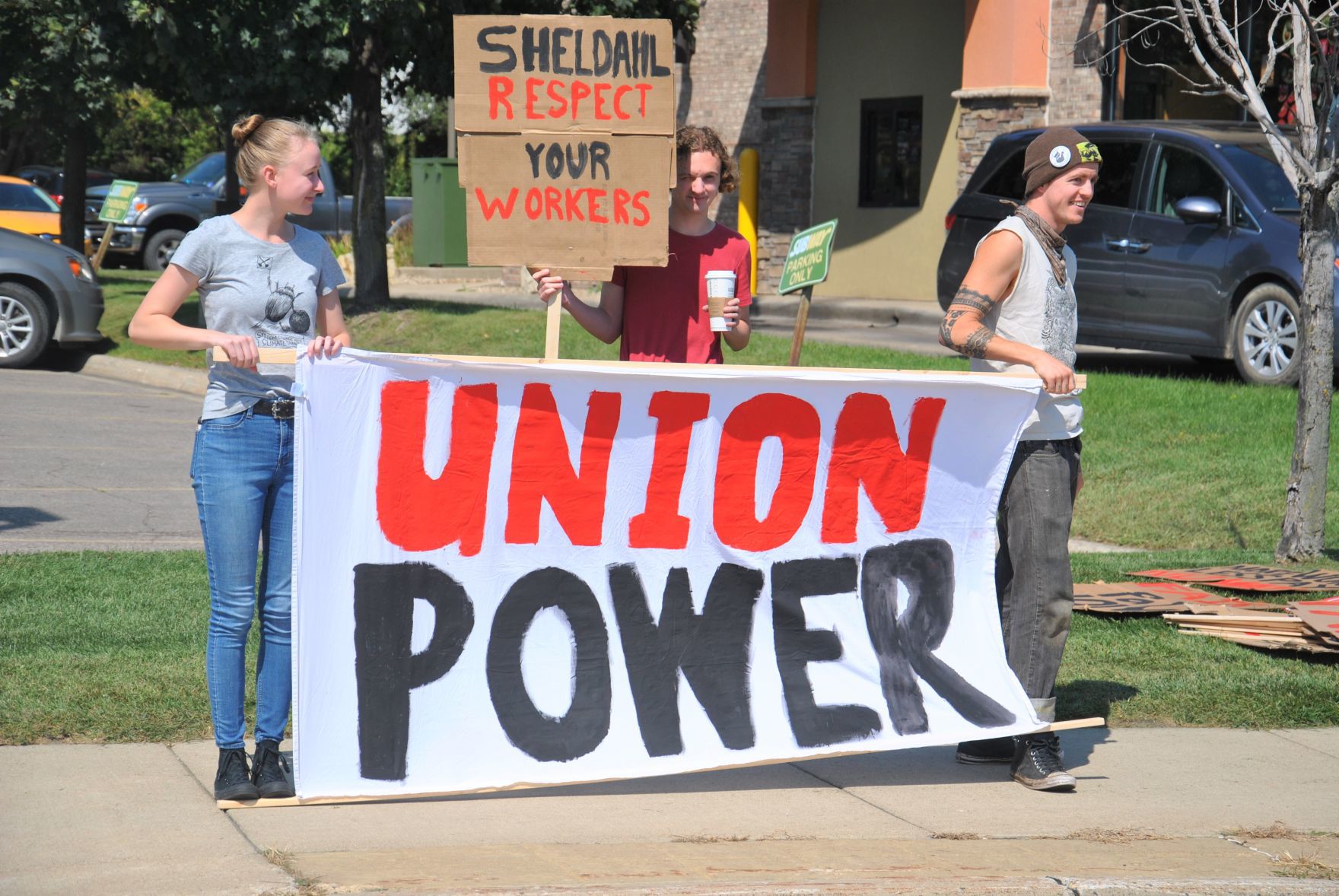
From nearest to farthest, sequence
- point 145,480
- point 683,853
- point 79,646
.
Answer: point 683,853 < point 79,646 < point 145,480

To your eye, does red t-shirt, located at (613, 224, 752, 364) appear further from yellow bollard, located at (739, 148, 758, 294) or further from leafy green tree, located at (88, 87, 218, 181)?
leafy green tree, located at (88, 87, 218, 181)

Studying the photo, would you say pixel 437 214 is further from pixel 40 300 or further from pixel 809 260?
pixel 809 260

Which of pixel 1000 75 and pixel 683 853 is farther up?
pixel 1000 75

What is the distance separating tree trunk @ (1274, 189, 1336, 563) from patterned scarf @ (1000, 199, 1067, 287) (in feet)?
11.3

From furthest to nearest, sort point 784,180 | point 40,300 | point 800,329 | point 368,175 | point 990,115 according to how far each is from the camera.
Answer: point 784,180
point 990,115
point 368,175
point 40,300
point 800,329

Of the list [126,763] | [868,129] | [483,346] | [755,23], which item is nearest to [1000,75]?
[868,129]

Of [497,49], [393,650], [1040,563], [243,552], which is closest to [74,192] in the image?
[497,49]

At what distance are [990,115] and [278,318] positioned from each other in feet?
48.9

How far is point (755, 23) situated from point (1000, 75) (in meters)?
5.41

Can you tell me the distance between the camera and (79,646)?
5.95m

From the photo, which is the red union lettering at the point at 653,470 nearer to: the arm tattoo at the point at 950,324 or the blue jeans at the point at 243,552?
the arm tattoo at the point at 950,324

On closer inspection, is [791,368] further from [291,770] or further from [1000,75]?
[1000,75]

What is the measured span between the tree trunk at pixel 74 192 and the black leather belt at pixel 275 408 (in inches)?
755

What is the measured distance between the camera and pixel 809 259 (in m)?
7.50
